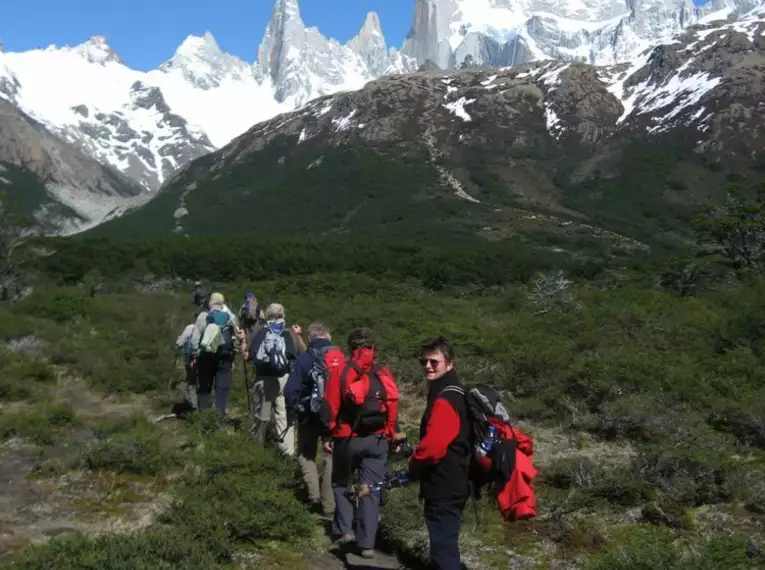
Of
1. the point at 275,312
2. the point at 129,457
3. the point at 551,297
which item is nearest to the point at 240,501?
the point at 129,457

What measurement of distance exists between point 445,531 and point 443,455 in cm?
62

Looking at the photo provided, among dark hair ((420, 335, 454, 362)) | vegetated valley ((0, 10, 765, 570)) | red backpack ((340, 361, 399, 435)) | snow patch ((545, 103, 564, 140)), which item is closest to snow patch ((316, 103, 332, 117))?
snow patch ((545, 103, 564, 140))

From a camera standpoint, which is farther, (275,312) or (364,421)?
(275,312)

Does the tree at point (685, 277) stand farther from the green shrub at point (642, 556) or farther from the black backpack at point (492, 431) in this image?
the black backpack at point (492, 431)

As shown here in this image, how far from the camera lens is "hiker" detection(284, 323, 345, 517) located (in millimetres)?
6871

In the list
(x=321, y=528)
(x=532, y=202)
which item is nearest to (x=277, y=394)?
(x=321, y=528)

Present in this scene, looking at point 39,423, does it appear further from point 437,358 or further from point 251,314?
point 437,358

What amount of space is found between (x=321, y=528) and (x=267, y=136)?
478ft

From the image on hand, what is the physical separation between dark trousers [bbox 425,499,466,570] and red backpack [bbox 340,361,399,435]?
1133mm

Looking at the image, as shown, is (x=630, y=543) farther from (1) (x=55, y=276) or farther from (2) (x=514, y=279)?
(2) (x=514, y=279)

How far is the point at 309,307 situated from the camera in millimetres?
21500

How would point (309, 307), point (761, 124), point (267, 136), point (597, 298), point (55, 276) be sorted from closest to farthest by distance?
point (597, 298)
point (309, 307)
point (55, 276)
point (761, 124)
point (267, 136)

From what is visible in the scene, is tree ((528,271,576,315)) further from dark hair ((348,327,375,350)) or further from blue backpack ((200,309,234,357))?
dark hair ((348,327,375,350))

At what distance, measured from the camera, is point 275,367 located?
8.59 m
